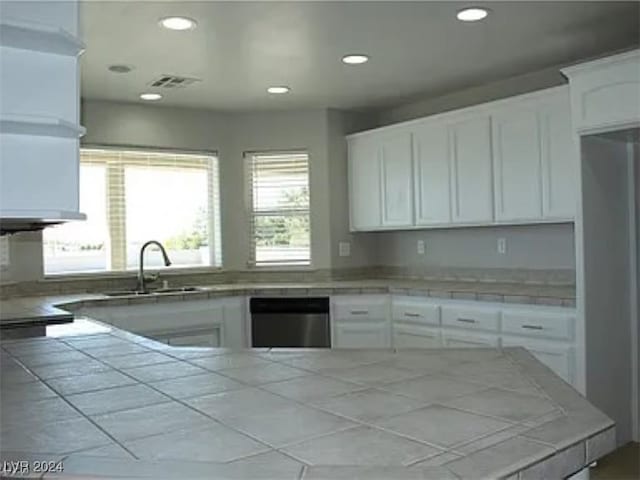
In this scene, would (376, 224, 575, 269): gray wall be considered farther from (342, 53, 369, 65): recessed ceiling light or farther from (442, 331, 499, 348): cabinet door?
(342, 53, 369, 65): recessed ceiling light

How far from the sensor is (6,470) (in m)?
0.99

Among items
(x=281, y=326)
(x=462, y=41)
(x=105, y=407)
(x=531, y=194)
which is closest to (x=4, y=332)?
(x=105, y=407)

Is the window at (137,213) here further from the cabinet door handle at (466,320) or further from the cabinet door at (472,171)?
the cabinet door handle at (466,320)

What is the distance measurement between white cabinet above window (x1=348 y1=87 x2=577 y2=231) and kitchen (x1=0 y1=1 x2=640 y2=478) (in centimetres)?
2

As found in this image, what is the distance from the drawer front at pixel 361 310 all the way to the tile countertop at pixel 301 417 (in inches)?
113

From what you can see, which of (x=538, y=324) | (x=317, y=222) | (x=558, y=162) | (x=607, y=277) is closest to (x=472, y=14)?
(x=558, y=162)

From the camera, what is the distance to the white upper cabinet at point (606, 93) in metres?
3.25

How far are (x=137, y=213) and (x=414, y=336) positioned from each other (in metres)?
2.41

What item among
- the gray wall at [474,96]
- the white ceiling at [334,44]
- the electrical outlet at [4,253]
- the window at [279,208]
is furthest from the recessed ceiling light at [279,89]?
the electrical outlet at [4,253]

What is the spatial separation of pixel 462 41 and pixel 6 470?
3337mm

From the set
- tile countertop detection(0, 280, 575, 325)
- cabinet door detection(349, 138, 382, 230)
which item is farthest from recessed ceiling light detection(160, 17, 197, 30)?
cabinet door detection(349, 138, 382, 230)

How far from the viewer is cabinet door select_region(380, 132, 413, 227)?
4.99m

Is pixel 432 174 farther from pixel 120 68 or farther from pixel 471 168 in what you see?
pixel 120 68

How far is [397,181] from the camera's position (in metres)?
5.07
